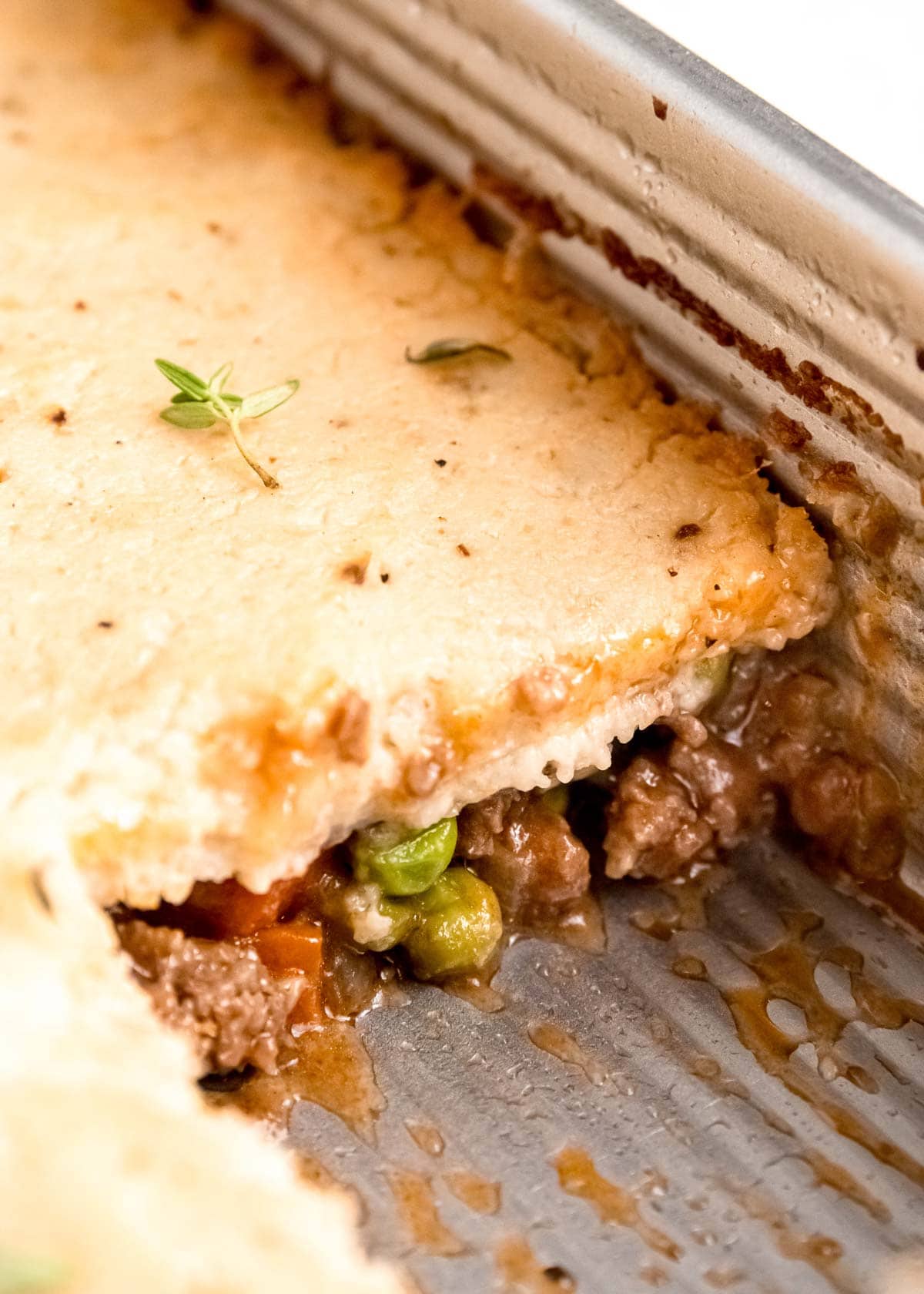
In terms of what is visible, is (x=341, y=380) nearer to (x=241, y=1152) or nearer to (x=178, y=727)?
(x=178, y=727)

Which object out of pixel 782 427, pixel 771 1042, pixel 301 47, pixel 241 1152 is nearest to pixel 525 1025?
pixel 771 1042

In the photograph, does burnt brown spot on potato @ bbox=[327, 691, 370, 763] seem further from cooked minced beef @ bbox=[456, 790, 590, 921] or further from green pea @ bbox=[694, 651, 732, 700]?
green pea @ bbox=[694, 651, 732, 700]

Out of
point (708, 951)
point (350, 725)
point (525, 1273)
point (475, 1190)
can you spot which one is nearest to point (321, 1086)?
point (475, 1190)

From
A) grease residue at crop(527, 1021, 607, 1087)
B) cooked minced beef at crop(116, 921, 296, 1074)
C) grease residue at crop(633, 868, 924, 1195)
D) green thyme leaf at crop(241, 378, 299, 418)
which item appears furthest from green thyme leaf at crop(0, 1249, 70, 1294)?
green thyme leaf at crop(241, 378, 299, 418)

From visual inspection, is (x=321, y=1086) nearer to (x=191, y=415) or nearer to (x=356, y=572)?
(x=356, y=572)

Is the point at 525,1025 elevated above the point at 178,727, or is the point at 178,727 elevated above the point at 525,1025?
the point at 178,727

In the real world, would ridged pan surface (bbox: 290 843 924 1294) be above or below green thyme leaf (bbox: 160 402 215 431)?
below
